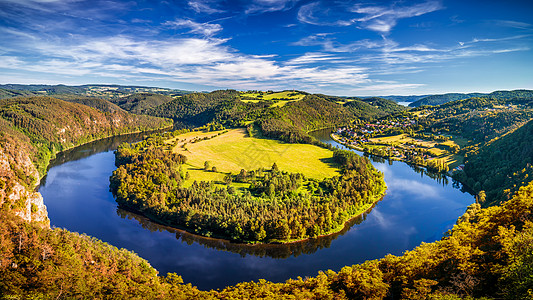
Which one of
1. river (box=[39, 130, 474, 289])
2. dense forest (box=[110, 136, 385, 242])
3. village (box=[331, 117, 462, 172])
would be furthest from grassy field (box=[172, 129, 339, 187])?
village (box=[331, 117, 462, 172])

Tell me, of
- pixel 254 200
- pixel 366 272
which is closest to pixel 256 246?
pixel 254 200

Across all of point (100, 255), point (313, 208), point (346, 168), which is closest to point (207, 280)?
point (100, 255)

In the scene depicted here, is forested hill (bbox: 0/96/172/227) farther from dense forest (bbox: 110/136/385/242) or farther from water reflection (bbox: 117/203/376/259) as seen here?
water reflection (bbox: 117/203/376/259)

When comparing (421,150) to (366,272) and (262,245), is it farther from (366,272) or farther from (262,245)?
(366,272)

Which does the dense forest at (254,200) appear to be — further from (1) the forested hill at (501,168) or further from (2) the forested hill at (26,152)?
(1) the forested hill at (501,168)

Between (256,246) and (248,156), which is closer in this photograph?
(256,246)

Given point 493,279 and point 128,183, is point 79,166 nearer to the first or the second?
point 128,183
